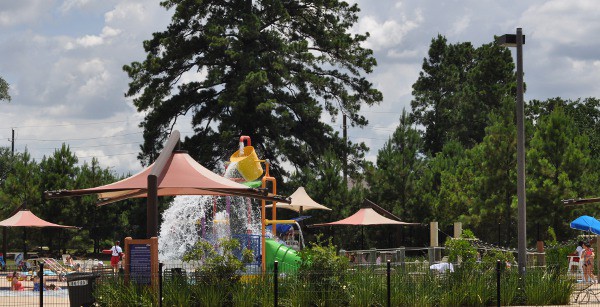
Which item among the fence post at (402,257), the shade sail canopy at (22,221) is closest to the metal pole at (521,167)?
the fence post at (402,257)

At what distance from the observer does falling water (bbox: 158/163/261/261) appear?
2763cm

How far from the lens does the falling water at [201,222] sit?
2763 centimetres

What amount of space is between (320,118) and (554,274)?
1180 inches

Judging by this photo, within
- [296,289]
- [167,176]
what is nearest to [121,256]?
[167,176]

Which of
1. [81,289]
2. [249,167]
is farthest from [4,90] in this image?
[81,289]

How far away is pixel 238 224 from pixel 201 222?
156 cm

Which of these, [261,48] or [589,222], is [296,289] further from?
[261,48]

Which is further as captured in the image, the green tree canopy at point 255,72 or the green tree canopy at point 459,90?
the green tree canopy at point 459,90

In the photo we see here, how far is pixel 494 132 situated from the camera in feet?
135

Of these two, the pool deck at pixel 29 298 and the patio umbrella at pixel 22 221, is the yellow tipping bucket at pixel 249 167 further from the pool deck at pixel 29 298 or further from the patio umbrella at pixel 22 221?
the patio umbrella at pixel 22 221

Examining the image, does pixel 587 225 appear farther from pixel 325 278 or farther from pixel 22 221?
pixel 22 221

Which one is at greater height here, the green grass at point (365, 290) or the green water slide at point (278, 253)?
the green water slide at point (278, 253)

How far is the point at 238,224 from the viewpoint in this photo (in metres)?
29.2

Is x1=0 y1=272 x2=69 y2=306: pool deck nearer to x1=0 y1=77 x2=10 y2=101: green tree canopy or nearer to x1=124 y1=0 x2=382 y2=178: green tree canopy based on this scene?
x1=124 y1=0 x2=382 y2=178: green tree canopy
